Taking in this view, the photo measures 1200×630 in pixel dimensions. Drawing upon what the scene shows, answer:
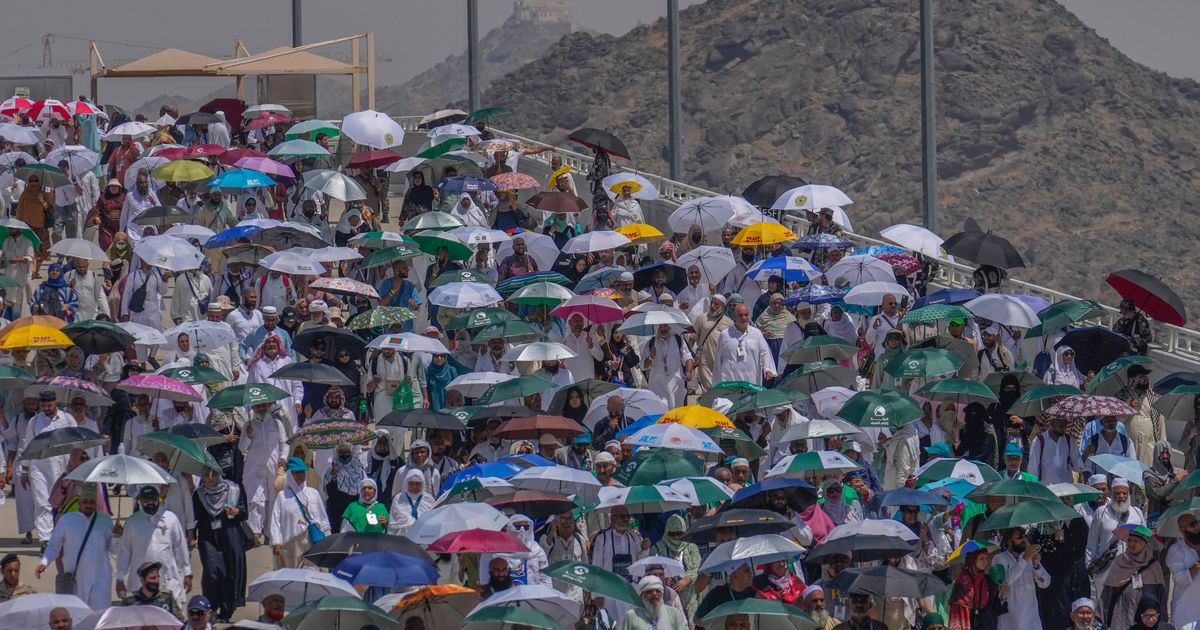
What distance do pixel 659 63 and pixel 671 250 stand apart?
11623 cm

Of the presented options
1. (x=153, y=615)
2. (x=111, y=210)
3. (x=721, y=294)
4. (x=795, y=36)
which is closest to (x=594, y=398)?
(x=721, y=294)

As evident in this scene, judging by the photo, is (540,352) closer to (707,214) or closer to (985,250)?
(985,250)

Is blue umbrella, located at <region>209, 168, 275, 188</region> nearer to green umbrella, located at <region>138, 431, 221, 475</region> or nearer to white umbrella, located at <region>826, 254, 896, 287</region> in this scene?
white umbrella, located at <region>826, 254, 896, 287</region>

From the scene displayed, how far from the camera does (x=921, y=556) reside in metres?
16.5

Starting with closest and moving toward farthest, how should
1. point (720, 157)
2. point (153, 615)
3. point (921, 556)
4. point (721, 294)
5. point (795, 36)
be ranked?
point (153, 615), point (921, 556), point (721, 294), point (720, 157), point (795, 36)

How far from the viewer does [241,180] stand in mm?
26438

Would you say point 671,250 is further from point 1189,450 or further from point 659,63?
point 659,63

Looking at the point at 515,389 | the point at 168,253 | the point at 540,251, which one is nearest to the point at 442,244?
the point at 540,251

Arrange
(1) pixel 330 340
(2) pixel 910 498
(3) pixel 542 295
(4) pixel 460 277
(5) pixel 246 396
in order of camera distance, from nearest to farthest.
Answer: (2) pixel 910 498
(5) pixel 246 396
(1) pixel 330 340
(3) pixel 542 295
(4) pixel 460 277

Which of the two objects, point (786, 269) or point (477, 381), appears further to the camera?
point (786, 269)

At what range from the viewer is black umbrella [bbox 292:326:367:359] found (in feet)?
67.3

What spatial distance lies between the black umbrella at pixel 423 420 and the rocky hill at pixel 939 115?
9597 cm

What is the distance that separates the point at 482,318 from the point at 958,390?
4801 millimetres

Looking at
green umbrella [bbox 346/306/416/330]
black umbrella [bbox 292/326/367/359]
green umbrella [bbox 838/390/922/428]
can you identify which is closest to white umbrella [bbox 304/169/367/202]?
green umbrella [bbox 346/306/416/330]
